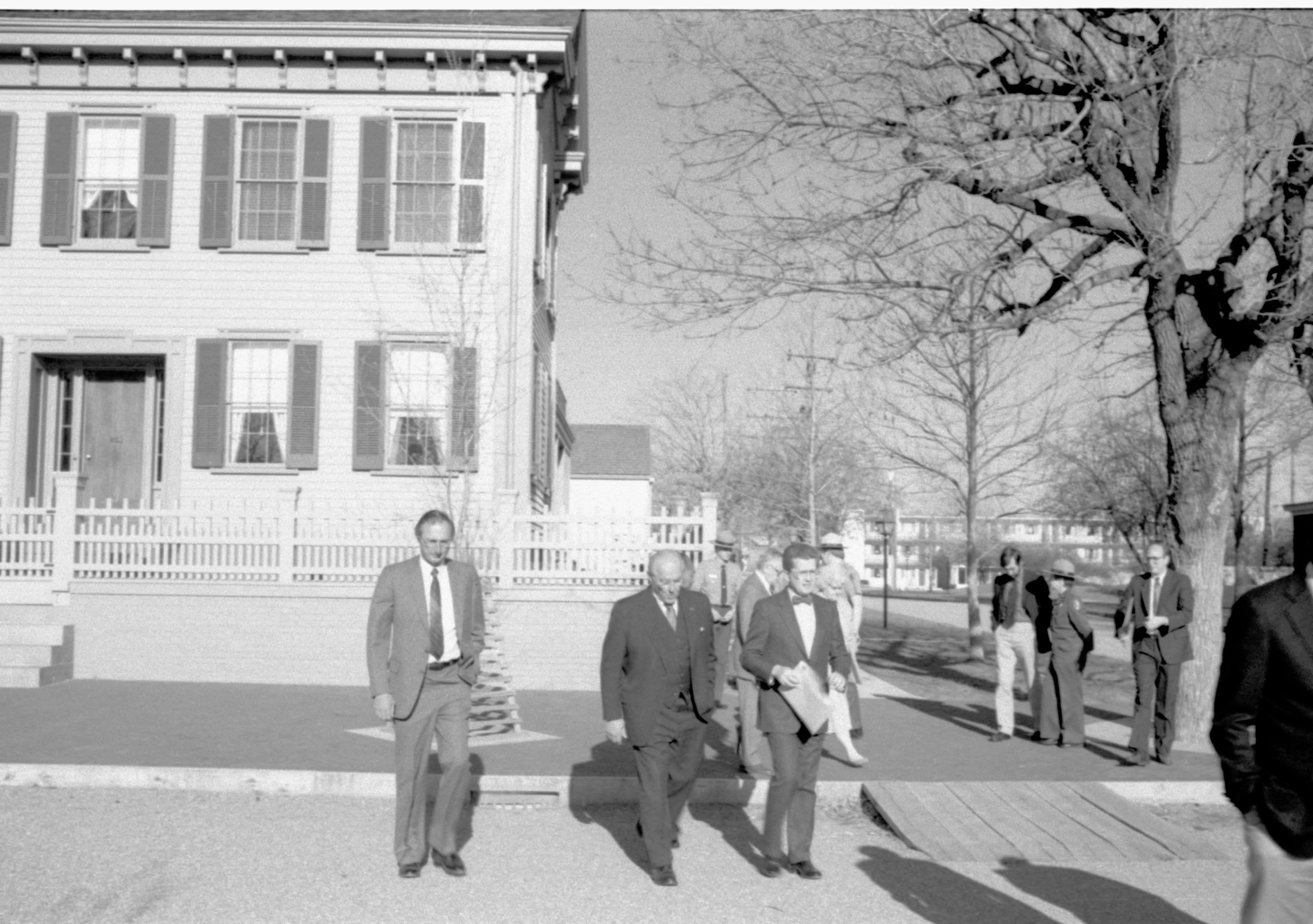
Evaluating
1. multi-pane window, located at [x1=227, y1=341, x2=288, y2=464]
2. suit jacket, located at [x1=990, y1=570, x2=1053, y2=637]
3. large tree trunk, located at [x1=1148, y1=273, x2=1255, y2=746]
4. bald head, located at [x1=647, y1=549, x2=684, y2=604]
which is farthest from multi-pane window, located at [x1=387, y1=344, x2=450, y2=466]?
bald head, located at [x1=647, y1=549, x2=684, y2=604]

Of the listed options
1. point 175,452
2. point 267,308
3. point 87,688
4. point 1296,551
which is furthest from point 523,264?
point 1296,551

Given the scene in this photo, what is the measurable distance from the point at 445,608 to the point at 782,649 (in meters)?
1.94

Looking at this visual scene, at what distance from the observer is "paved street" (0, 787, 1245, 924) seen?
257 inches

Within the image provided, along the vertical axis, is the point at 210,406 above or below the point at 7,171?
below

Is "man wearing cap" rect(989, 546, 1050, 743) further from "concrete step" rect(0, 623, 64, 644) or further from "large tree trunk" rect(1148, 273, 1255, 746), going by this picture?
"concrete step" rect(0, 623, 64, 644)

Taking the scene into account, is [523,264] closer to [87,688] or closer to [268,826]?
[87,688]

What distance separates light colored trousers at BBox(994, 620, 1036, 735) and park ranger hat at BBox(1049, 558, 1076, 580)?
56 centimetres

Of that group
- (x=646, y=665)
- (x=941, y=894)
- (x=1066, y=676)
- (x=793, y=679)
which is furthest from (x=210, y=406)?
(x=941, y=894)

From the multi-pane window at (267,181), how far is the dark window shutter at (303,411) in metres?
1.82

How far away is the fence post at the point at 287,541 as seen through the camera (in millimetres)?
16906

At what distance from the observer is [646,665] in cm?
753

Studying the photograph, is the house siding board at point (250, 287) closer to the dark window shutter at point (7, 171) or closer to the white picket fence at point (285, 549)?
the dark window shutter at point (7, 171)

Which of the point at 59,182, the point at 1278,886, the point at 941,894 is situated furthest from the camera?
the point at 59,182

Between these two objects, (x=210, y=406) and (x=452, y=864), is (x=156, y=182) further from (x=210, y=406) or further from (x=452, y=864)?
(x=452, y=864)
